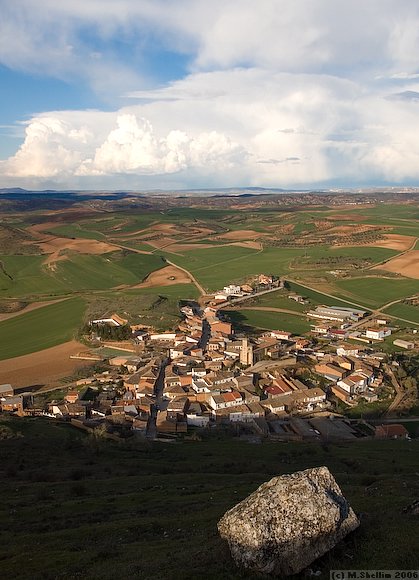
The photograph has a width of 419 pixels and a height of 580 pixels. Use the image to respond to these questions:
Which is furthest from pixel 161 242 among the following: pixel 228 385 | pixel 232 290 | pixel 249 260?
pixel 228 385

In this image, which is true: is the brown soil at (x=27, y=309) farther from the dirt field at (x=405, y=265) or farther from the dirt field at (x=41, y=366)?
the dirt field at (x=405, y=265)

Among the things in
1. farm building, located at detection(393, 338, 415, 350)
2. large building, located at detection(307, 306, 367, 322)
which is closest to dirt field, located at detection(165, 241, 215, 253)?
large building, located at detection(307, 306, 367, 322)

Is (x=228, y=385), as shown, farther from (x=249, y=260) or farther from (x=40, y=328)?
(x=249, y=260)

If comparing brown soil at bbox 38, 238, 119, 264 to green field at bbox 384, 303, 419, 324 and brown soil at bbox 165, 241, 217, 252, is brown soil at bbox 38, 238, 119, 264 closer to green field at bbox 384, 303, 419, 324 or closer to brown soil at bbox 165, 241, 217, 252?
brown soil at bbox 165, 241, 217, 252

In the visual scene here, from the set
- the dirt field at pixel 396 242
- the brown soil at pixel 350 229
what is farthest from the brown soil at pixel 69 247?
the dirt field at pixel 396 242

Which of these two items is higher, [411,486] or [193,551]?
[193,551]

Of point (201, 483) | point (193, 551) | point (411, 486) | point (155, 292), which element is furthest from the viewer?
point (155, 292)

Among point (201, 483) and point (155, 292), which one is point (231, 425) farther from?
point (155, 292)

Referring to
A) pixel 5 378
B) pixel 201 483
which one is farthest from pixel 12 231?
pixel 201 483
